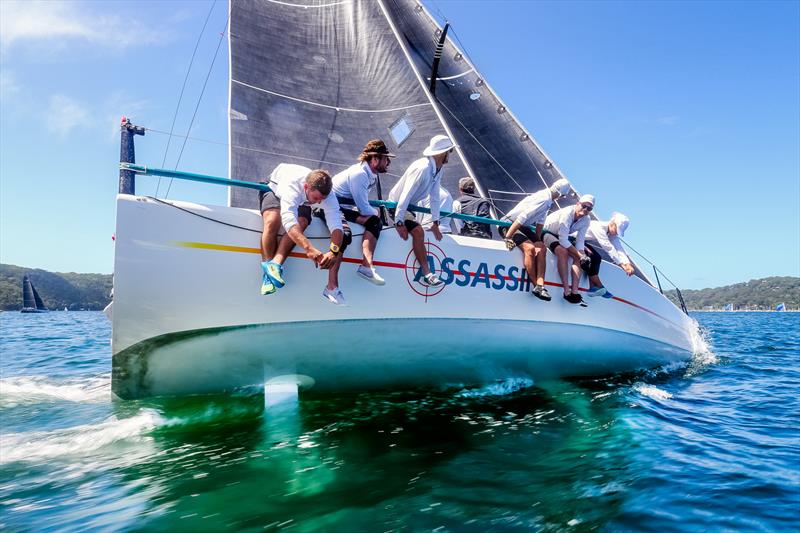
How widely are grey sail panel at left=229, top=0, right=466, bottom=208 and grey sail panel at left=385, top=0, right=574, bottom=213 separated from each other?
678 millimetres

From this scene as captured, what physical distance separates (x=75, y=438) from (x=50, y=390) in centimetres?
291

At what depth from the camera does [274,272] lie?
3.69 m

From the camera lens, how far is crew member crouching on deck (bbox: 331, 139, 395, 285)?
423 centimetres

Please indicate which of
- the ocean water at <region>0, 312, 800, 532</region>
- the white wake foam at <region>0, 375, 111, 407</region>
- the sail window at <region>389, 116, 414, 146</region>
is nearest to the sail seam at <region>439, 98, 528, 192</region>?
the sail window at <region>389, 116, 414, 146</region>

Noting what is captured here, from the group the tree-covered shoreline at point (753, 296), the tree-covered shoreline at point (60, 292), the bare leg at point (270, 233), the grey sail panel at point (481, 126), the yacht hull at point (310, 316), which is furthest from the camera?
the tree-covered shoreline at point (753, 296)

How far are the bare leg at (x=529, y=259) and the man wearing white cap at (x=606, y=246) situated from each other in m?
0.96

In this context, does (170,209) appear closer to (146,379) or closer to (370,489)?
(146,379)

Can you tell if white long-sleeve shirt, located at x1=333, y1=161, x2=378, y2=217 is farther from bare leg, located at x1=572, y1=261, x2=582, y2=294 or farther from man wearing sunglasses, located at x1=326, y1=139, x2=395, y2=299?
bare leg, located at x1=572, y1=261, x2=582, y2=294

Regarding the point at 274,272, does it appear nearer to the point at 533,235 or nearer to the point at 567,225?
the point at 533,235

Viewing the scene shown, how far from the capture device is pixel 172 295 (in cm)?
376

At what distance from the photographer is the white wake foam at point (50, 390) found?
547cm

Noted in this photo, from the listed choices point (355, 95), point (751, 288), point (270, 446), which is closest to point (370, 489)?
point (270, 446)

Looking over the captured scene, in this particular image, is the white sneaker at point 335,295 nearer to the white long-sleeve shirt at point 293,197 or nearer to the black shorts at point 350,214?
the white long-sleeve shirt at point 293,197

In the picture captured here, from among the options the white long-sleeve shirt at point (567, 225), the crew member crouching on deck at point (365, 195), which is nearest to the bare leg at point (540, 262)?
the white long-sleeve shirt at point (567, 225)
